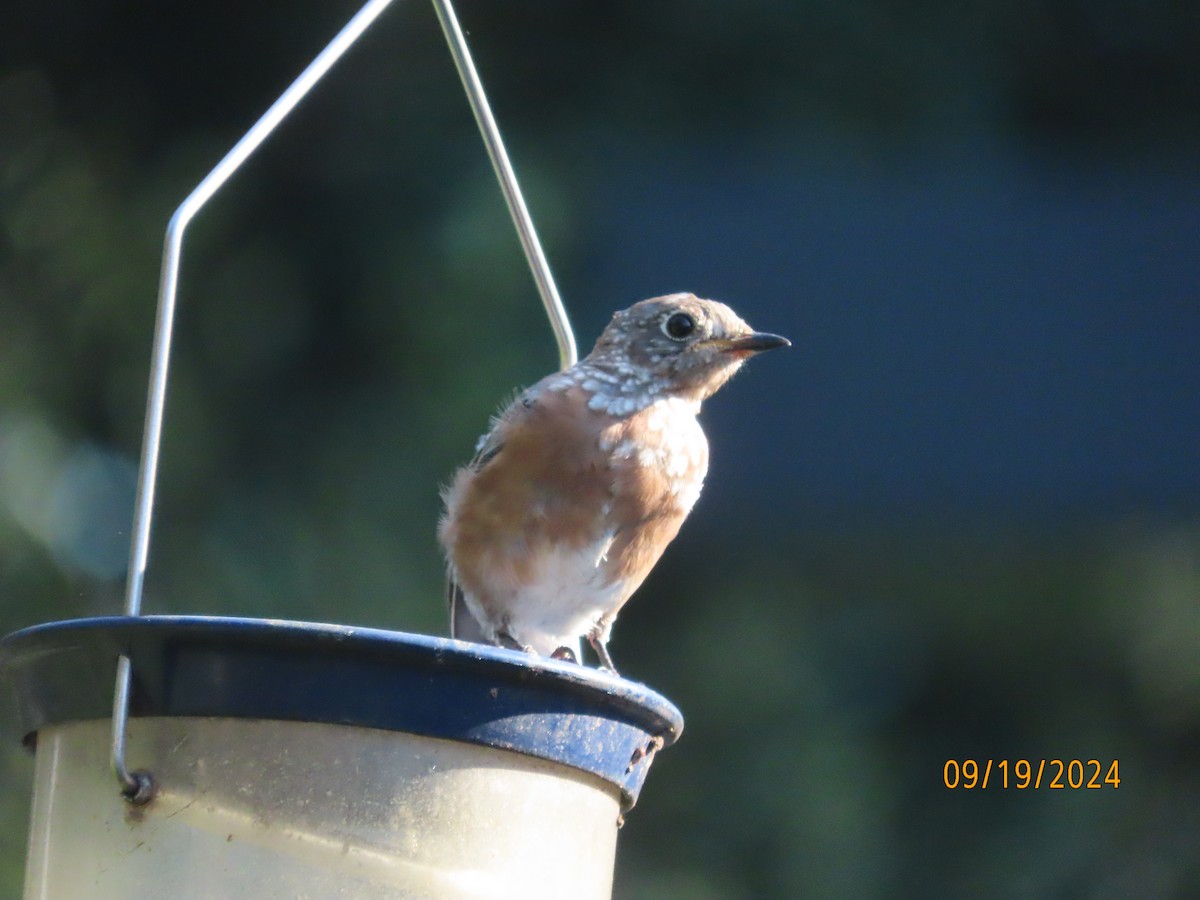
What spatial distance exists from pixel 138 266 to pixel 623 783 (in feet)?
10.9

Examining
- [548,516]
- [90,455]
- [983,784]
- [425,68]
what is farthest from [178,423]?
[983,784]

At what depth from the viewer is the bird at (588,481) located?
9.41 feet

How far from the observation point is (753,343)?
120 inches

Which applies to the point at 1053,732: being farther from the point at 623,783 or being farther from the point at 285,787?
the point at 285,787

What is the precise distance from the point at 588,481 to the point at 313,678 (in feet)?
4.27

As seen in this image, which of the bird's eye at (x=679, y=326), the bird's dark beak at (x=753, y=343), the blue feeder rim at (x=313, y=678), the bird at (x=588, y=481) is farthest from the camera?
the bird's eye at (x=679, y=326)

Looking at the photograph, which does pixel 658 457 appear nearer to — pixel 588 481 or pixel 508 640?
pixel 588 481

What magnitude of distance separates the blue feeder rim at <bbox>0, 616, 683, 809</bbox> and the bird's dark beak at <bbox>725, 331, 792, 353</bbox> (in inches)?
54.9

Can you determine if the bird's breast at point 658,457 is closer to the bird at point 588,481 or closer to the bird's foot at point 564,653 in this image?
the bird at point 588,481

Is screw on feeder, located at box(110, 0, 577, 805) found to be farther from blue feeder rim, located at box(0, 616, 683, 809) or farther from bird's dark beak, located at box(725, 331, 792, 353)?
bird's dark beak, located at box(725, 331, 792, 353)

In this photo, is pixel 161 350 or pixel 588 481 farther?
pixel 588 481

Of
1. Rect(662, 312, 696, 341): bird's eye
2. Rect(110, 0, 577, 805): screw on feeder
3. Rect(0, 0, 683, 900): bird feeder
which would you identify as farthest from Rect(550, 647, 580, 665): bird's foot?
Rect(0, 0, 683, 900): bird feeder

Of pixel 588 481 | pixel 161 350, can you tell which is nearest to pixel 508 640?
pixel 588 481

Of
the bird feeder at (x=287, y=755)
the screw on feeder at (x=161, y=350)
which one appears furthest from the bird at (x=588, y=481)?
the bird feeder at (x=287, y=755)
